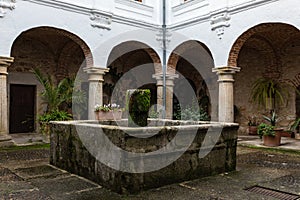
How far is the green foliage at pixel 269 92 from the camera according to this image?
934 cm

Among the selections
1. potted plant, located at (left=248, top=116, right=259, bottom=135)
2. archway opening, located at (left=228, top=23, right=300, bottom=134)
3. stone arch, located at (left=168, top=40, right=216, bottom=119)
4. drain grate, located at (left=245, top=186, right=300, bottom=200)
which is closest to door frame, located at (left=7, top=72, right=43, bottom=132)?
stone arch, located at (left=168, top=40, right=216, bottom=119)

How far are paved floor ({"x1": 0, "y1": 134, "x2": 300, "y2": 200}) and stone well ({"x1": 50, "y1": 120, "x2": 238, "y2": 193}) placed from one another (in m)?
0.12

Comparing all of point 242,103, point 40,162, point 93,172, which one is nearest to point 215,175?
point 93,172

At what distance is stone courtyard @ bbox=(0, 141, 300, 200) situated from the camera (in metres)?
3.03

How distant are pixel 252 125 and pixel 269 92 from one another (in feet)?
4.77

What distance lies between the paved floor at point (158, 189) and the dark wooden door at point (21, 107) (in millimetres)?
5019

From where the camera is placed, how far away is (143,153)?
3182 mm

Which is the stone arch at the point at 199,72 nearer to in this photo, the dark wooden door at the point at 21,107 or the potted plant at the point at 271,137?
the potted plant at the point at 271,137

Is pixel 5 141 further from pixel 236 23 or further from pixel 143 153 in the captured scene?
pixel 236 23

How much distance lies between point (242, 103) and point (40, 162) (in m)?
8.15

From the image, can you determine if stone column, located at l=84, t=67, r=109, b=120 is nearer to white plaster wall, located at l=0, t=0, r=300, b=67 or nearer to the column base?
white plaster wall, located at l=0, t=0, r=300, b=67

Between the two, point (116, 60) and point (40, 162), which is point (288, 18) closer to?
point (40, 162)

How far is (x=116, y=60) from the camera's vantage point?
40.4 ft

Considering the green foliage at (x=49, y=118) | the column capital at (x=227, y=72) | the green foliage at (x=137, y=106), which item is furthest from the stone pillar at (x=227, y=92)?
the green foliage at (x=137, y=106)
